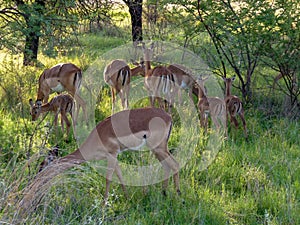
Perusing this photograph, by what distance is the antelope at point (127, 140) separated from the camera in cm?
447

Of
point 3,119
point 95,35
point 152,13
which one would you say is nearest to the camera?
point 3,119

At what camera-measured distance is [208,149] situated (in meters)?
5.59

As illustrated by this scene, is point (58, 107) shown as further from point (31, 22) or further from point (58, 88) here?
point (31, 22)

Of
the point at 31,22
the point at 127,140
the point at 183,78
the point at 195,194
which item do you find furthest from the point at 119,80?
the point at 195,194

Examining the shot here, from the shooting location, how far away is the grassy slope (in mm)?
3824

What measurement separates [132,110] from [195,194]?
3.22ft

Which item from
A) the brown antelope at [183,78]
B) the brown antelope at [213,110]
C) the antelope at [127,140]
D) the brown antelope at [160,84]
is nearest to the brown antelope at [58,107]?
the brown antelope at [160,84]

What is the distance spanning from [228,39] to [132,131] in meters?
3.02

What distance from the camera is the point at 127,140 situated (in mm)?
4527

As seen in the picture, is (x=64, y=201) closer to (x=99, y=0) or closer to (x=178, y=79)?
(x=178, y=79)

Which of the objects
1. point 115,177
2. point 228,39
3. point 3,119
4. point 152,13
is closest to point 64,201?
point 115,177

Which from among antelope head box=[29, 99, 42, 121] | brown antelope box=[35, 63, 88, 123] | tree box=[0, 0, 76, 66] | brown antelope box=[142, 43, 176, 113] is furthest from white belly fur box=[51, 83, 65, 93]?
brown antelope box=[142, 43, 176, 113]

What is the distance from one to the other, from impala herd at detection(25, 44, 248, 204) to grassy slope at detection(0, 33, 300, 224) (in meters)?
0.19

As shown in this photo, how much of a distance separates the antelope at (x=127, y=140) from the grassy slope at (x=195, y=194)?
0.51ft
